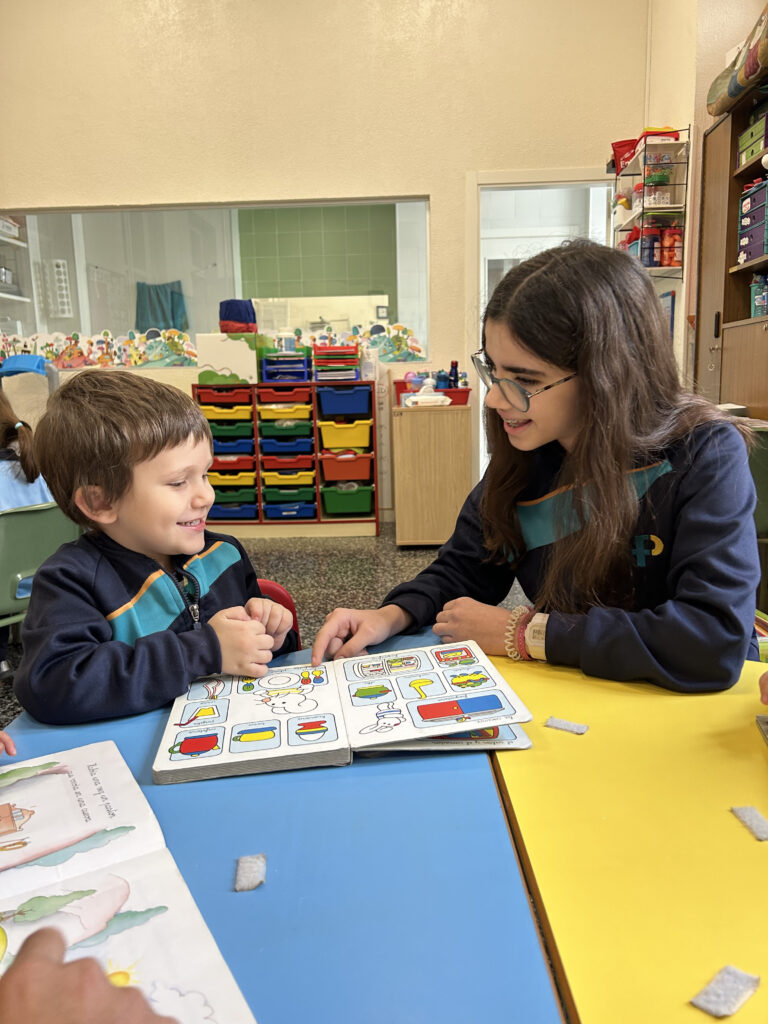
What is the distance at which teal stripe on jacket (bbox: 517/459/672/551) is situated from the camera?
94cm

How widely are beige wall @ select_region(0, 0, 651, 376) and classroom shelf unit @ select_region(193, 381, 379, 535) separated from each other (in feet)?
2.42

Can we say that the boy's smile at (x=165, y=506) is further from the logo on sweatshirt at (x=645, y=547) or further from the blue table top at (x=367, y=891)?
the logo on sweatshirt at (x=645, y=547)

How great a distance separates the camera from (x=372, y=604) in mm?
2854

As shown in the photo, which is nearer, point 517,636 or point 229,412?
point 517,636

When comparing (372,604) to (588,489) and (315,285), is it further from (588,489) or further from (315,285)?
(315,285)

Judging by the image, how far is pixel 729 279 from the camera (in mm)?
2949

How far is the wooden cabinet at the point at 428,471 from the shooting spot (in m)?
3.86

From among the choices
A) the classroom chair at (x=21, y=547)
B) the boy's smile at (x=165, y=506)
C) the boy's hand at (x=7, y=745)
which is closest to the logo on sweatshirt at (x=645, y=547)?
the boy's smile at (x=165, y=506)

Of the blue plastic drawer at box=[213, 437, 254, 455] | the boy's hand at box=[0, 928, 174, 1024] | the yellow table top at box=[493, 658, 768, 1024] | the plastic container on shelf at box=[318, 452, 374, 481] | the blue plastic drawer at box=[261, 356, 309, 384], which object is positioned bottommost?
the plastic container on shelf at box=[318, 452, 374, 481]

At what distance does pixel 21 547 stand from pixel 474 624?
1.52m

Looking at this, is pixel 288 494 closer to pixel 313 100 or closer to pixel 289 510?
pixel 289 510

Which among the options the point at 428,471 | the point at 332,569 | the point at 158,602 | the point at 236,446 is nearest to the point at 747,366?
the point at 428,471

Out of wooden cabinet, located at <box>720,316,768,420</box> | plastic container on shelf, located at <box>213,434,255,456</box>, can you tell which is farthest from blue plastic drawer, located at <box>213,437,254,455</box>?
wooden cabinet, located at <box>720,316,768,420</box>

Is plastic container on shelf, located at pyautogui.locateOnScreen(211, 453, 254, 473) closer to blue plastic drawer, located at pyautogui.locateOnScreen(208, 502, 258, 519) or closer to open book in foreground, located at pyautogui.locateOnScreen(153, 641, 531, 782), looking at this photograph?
blue plastic drawer, located at pyautogui.locateOnScreen(208, 502, 258, 519)
